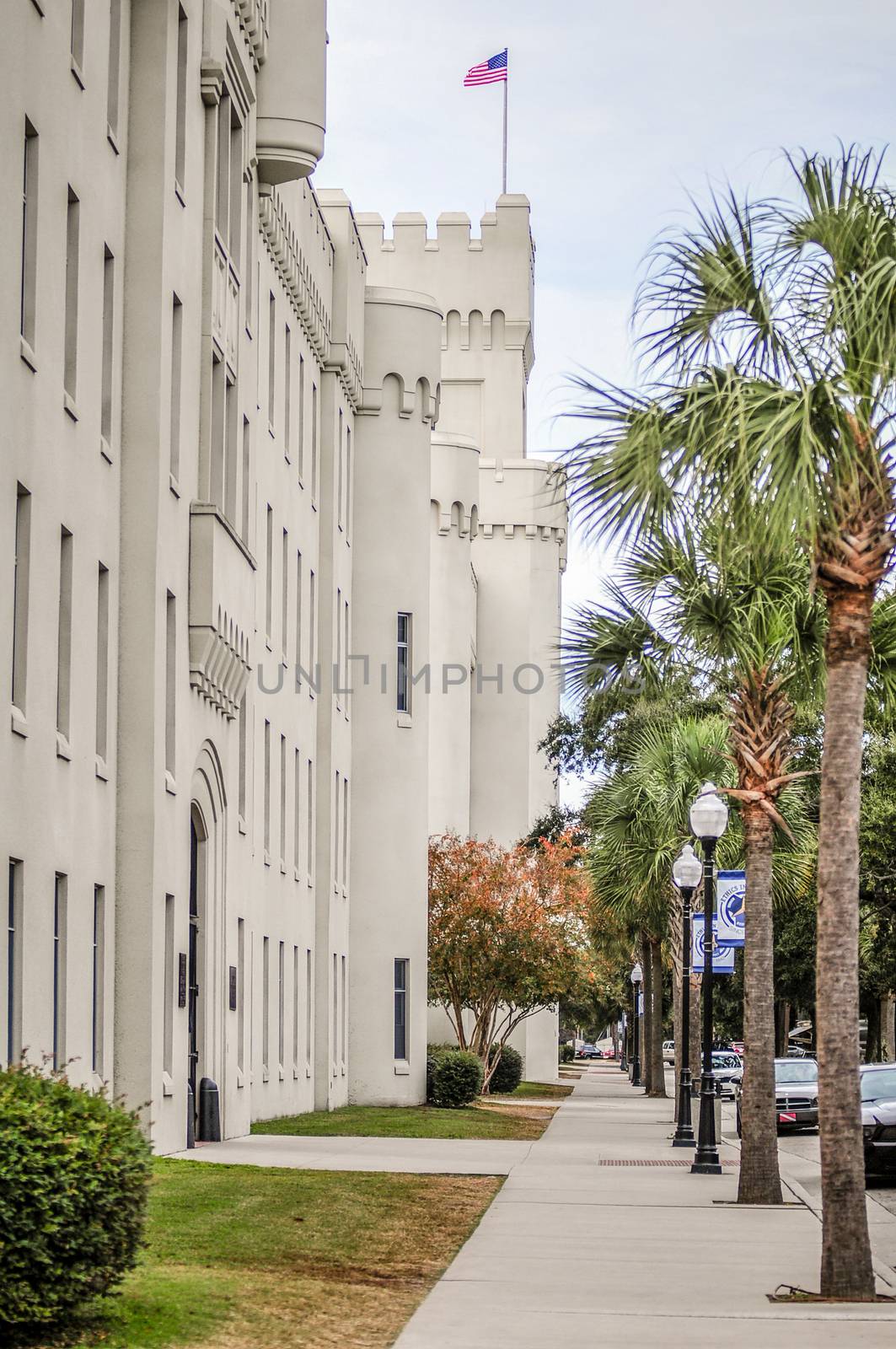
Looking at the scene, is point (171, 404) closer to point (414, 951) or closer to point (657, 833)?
point (657, 833)

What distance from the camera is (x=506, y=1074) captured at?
52344mm

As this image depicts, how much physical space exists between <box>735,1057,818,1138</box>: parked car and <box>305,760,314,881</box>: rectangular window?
31.3 feet

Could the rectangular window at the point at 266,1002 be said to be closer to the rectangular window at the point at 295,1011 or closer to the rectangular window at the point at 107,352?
the rectangular window at the point at 295,1011

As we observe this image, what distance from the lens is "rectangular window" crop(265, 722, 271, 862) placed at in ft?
106

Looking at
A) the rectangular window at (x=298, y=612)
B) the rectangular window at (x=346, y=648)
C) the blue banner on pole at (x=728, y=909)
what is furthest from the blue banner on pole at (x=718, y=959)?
the rectangular window at (x=346, y=648)

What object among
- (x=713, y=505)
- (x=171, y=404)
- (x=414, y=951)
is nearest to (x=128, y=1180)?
(x=713, y=505)

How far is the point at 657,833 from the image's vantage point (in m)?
35.8

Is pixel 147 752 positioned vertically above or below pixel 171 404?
below

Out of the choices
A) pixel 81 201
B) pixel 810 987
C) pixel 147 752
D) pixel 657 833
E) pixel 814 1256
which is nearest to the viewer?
pixel 814 1256

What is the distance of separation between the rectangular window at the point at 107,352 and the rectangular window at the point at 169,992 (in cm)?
548

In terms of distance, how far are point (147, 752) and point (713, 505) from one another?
33.8ft

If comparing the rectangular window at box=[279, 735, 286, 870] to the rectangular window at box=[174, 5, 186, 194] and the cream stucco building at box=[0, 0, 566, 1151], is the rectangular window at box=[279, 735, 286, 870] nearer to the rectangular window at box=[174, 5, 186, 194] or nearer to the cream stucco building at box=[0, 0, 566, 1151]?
the cream stucco building at box=[0, 0, 566, 1151]

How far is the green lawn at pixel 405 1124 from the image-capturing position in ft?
100

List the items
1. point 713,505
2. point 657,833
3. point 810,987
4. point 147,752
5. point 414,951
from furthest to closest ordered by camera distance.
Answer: point 810,987 < point 414,951 < point 657,833 < point 147,752 < point 713,505
